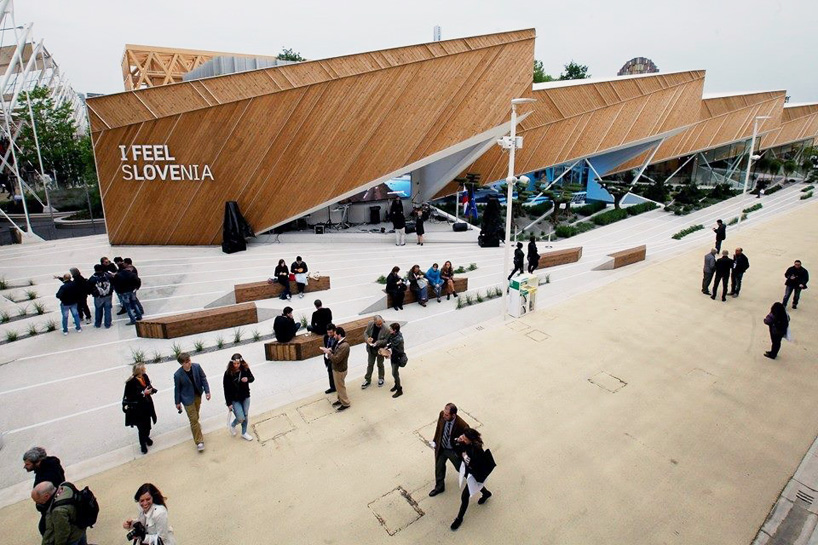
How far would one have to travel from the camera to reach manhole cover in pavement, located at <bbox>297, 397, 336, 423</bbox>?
23.4 ft

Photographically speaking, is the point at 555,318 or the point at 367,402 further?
the point at 555,318

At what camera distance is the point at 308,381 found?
823 cm

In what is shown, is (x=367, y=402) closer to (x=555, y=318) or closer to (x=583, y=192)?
(x=555, y=318)

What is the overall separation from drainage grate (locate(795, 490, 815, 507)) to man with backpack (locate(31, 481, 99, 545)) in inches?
305

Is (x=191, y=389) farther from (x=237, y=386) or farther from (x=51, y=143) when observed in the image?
(x=51, y=143)

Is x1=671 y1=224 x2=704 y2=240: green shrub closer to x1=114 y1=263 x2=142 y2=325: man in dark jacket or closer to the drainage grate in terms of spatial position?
the drainage grate

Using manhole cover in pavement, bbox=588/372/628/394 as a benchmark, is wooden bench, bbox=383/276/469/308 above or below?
above

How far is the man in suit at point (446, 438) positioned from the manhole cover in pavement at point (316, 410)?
7.71 feet

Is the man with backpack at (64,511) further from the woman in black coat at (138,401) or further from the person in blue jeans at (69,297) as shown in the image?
the person in blue jeans at (69,297)

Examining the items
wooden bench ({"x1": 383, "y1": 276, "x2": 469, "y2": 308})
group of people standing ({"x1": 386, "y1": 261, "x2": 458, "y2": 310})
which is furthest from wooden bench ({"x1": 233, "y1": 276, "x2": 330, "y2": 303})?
Result: group of people standing ({"x1": 386, "y1": 261, "x2": 458, "y2": 310})

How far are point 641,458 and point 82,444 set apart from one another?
25.4ft

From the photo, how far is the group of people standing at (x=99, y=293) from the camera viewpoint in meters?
9.74

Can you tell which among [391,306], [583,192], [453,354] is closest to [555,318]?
[453,354]

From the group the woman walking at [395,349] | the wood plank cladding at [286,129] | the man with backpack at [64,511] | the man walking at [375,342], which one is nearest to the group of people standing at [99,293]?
the man walking at [375,342]
